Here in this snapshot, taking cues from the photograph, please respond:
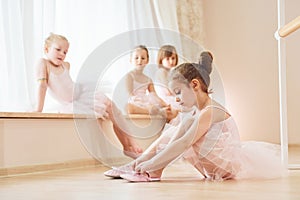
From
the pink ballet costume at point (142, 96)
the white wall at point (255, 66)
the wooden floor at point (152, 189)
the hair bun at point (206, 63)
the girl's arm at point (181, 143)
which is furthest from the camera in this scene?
the white wall at point (255, 66)

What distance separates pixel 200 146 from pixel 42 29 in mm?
1027

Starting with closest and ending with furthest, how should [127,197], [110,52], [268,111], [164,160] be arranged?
[127,197]
[164,160]
[110,52]
[268,111]

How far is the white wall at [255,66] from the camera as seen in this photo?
3.58 m

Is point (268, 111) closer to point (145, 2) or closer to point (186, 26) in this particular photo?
point (186, 26)

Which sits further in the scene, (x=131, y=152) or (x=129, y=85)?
(x=131, y=152)

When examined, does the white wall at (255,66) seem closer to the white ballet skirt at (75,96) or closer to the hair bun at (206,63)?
the white ballet skirt at (75,96)

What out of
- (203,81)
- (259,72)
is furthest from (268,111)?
(203,81)

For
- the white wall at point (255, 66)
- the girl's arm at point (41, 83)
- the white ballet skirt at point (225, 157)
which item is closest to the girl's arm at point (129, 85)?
the white ballet skirt at point (225, 157)

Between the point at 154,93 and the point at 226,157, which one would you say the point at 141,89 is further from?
the point at 226,157

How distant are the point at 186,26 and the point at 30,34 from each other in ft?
4.65

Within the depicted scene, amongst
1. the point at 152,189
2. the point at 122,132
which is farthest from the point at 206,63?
the point at 152,189

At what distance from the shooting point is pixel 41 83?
2.11 m

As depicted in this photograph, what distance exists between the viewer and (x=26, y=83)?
205cm

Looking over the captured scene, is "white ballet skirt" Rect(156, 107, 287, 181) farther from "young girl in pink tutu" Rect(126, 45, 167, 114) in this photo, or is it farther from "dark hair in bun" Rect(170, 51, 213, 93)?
"young girl in pink tutu" Rect(126, 45, 167, 114)
